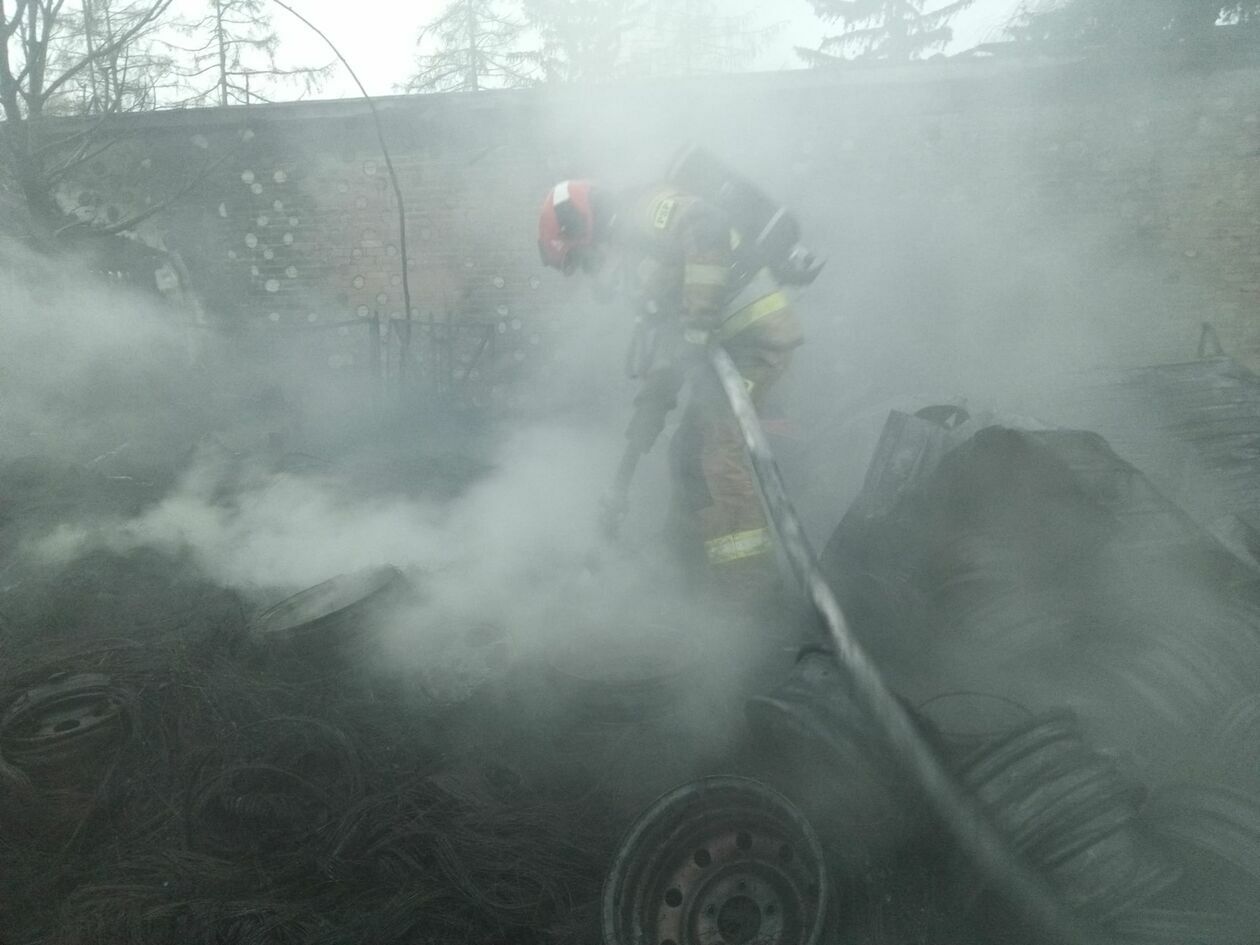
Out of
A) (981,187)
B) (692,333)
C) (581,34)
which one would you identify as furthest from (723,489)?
(581,34)

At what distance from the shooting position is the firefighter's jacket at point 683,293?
4.21m

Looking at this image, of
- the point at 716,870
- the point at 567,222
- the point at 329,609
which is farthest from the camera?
the point at 567,222

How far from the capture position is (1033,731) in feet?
7.15

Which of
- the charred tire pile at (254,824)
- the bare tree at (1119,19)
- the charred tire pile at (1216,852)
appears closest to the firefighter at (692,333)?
the charred tire pile at (254,824)

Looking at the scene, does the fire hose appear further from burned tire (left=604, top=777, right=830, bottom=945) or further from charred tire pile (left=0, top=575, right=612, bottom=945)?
charred tire pile (left=0, top=575, right=612, bottom=945)

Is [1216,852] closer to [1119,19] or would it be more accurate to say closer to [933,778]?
[933,778]

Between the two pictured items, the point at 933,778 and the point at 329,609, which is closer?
the point at 933,778

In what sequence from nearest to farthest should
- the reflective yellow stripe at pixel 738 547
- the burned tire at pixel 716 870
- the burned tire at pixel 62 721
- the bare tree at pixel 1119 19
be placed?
1. the burned tire at pixel 716 870
2. the burned tire at pixel 62 721
3. the reflective yellow stripe at pixel 738 547
4. the bare tree at pixel 1119 19

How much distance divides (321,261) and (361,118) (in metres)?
1.53

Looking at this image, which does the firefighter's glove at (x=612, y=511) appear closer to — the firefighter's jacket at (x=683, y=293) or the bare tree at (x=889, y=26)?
the firefighter's jacket at (x=683, y=293)

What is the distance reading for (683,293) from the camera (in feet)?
14.0

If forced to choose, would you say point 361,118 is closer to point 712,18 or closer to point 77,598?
point 77,598

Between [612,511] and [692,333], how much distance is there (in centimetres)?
127

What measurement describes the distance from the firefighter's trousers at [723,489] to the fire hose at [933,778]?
2.37ft
